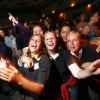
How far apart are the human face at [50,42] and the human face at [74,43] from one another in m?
0.20

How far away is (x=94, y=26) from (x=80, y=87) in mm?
1441

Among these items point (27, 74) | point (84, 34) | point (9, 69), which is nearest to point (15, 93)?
point (84, 34)

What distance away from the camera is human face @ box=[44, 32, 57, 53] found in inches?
107

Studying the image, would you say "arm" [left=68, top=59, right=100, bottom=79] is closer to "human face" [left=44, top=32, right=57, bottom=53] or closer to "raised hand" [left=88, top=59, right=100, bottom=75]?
"raised hand" [left=88, top=59, right=100, bottom=75]

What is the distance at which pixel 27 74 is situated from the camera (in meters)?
2.42

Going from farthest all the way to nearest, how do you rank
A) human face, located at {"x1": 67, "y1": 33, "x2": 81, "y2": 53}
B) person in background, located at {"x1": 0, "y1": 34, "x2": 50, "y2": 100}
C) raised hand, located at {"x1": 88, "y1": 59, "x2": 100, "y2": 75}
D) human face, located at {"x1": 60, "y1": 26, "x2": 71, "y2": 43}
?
human face, located at {"x1": 60, "y1": 26, "x2": 71, "y2": 43} < human face, located at {"x1": 67, "y1": 33, "x2": 81, "y2": 53} < raised hand, located at {"x1": 88, "y1": 59, "x2": 100, "y2": 75} < person in background, located at {"x1": 0, "y1": 34, "x2": 50, "y2": 100}

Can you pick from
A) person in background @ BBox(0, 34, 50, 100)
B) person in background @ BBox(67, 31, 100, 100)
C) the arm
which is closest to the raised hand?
the arm

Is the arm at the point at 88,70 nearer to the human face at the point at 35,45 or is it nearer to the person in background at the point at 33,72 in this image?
the person in background at the point at 33,72

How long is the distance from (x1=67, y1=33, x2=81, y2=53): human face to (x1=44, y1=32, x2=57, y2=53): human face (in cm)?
20

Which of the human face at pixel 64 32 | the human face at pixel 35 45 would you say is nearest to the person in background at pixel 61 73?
the human face at pixel 35 45

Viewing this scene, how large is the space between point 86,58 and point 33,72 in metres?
0.70

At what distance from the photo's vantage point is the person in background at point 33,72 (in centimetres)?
170

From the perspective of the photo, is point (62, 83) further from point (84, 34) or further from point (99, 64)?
point (84, 34)

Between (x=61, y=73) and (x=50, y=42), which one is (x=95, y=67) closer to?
(x=61, y=73)
